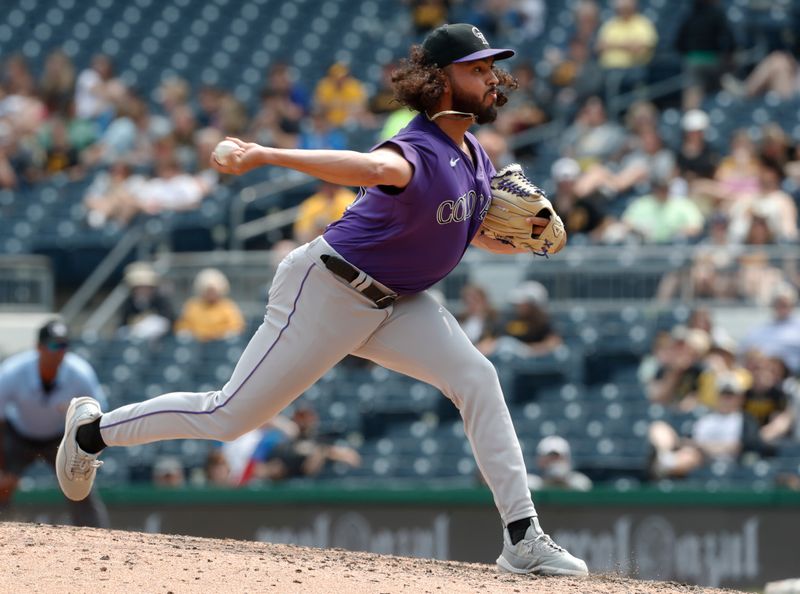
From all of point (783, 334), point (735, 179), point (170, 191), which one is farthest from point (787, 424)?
point (170, 191)

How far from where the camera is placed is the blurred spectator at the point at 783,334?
35.5ft

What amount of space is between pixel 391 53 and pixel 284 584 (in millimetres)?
11658

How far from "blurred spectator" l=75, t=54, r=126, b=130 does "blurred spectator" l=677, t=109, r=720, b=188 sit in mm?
6434

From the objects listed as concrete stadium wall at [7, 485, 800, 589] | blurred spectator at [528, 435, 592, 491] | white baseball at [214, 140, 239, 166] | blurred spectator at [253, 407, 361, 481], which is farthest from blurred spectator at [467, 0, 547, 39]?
white baseball at [214, 140, 239, 166]

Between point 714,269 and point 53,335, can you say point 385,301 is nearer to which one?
point 53,335

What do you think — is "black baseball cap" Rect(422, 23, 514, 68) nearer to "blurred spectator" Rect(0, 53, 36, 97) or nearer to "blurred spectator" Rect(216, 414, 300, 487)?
"blurred spectator" Rect(216, 414, 300, 487)

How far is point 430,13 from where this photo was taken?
52.6 ft

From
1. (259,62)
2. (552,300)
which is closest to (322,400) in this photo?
(552,300)

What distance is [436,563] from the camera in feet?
19.4

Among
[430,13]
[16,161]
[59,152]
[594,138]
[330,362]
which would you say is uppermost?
[430,13]

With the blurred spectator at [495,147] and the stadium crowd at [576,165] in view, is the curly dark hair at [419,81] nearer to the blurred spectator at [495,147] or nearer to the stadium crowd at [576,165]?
the stadium crowd at [576,165]

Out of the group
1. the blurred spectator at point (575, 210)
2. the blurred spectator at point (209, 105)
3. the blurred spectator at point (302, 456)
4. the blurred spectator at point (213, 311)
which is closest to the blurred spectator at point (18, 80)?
the blurred spectator at point (209, 105)

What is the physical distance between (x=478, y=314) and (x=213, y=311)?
2318mm

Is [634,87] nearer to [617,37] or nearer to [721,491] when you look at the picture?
[617,37]
